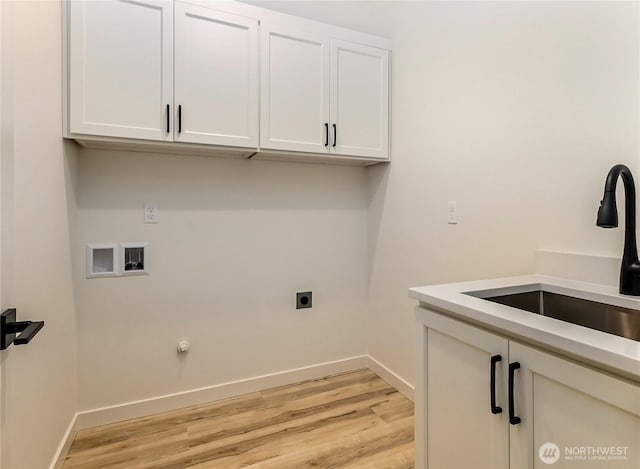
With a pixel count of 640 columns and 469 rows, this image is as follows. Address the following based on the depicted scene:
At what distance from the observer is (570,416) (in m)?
0.77

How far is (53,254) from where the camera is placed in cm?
155

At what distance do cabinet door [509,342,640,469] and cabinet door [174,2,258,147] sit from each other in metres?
1.71

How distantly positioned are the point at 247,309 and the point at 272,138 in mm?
1140

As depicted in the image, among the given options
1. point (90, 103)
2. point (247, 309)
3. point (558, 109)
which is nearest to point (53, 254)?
point (90, 103)

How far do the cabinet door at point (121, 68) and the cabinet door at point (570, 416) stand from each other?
6.06 feet

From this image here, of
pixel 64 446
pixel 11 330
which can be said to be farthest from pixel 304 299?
pixel 11 330

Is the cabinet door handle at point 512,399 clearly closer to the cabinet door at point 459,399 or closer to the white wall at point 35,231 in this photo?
the cabinet door at point 459,399

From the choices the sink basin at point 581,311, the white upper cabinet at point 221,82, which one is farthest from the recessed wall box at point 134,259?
the sink basin at point 581,311

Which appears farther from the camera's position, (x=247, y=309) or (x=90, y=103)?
(x=247, y=309)

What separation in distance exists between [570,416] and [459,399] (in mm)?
336

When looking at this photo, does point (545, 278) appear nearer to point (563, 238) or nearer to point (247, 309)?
point (563, 238)

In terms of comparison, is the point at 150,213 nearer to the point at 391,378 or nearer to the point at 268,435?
the point at 268,435

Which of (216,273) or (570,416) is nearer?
(570,416)

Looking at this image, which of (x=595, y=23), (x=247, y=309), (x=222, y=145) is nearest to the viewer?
(x=595, y=23)
